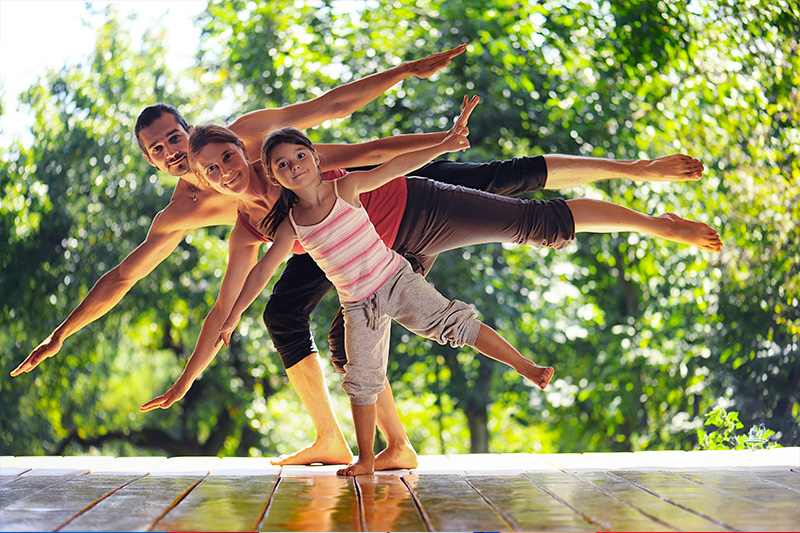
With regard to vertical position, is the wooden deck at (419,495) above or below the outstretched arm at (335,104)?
below

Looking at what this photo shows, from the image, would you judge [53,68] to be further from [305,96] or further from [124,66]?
[305,96]

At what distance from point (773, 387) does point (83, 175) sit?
5.36 meters

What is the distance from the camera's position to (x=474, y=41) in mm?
5684

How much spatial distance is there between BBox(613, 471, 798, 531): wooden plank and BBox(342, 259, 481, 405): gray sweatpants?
644 mm

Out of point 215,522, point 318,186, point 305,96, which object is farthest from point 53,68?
point 215,522

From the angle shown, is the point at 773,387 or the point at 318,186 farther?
the point at 773,387

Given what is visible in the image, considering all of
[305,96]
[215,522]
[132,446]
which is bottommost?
[132,446]

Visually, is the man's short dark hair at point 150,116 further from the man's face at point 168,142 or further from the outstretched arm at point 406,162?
the outstretched arm at point 406,162

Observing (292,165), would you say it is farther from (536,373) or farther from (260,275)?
(536,373)

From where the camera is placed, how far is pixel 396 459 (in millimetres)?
2650

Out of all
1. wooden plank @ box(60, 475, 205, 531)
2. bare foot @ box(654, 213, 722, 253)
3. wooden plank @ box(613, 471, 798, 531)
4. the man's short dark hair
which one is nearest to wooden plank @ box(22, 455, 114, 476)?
wooden plank @ box(60, 475, 205, 531)

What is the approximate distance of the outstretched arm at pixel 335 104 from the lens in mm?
2600

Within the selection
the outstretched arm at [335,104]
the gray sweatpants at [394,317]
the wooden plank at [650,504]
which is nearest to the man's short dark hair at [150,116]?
the outstretched arm at [335,104]

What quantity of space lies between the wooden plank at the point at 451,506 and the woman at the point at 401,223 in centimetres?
35
